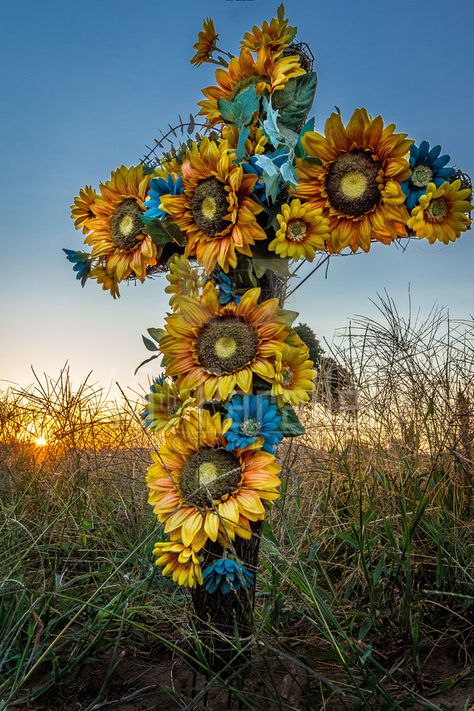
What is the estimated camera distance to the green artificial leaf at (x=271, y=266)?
1.67m

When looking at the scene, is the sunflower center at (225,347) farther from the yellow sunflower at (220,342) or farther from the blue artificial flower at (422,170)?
the blue artificial flower at (422,170)

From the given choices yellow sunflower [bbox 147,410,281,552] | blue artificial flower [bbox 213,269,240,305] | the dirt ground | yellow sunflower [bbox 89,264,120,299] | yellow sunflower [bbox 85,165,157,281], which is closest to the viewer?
the dirt ground

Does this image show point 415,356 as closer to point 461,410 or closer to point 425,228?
point 461,410

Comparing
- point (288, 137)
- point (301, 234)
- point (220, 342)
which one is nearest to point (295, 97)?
point (288, 137)

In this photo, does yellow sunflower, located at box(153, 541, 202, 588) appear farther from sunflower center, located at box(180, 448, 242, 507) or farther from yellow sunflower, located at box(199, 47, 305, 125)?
yellow sunflower, located at box(199, 47, 305, 125)

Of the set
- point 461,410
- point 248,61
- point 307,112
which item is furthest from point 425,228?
point 461,410

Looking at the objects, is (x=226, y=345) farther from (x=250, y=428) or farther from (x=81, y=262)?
(x=81, y=262)

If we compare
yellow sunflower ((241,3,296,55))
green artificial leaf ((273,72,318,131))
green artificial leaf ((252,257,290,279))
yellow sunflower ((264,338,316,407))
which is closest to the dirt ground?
yellow sunflower ((264,338,316,407))

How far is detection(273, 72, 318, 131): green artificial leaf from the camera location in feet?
5.63

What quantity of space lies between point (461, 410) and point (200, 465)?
143 cm

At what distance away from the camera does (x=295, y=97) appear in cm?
172

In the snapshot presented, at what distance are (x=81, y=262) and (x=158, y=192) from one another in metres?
0.41

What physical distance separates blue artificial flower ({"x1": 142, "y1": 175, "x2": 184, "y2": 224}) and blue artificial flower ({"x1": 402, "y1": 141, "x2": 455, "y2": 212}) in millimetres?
612

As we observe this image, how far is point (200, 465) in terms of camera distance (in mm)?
1671
